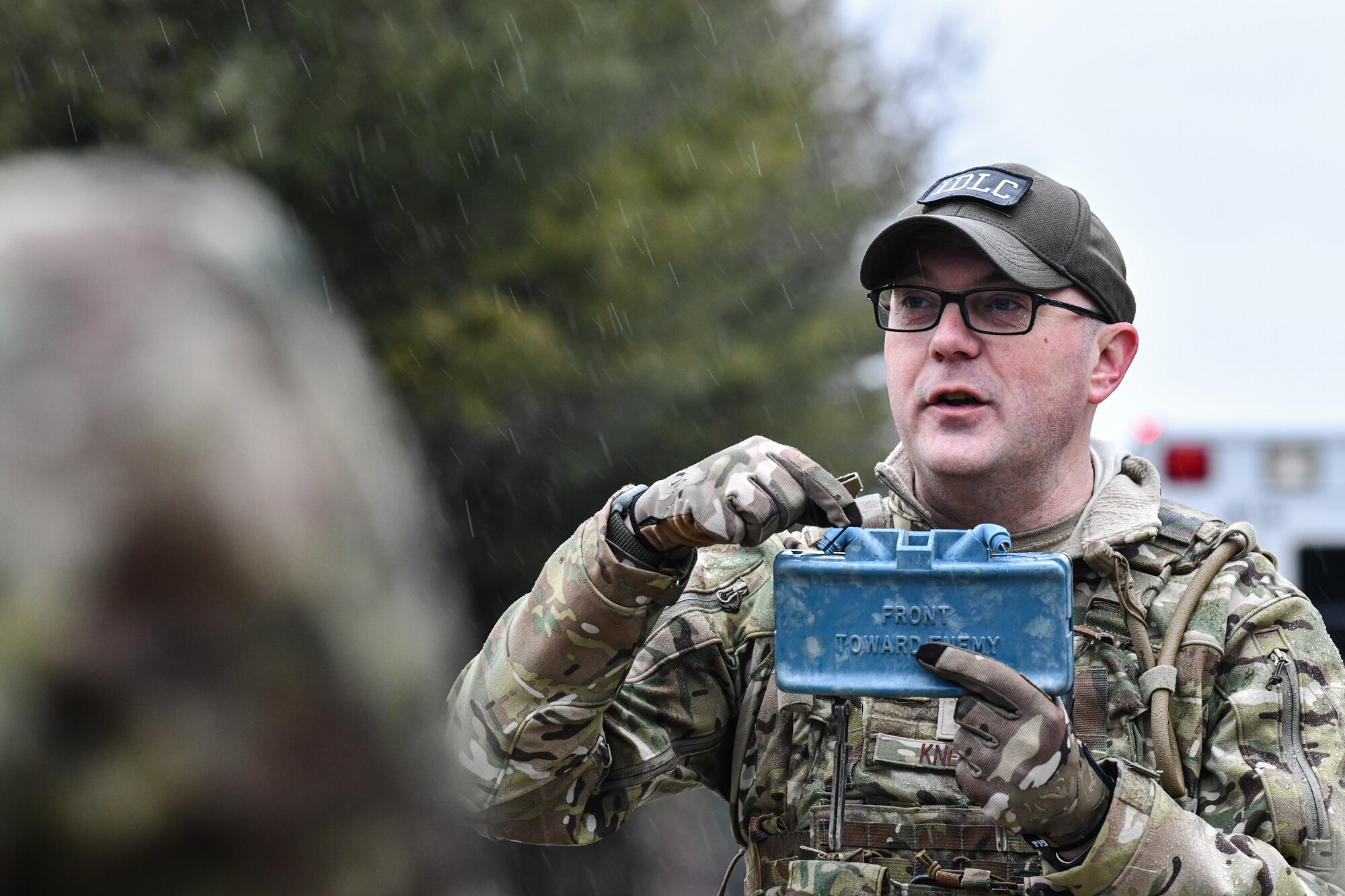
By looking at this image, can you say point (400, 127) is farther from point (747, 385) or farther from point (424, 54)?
point (747, 385)

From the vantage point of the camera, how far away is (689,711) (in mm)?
2934

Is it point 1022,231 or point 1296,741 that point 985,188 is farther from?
point 1296,741

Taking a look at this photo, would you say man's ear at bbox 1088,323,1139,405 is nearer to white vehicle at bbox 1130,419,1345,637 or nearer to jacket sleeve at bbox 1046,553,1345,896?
jacket sleeve at bbox 1046,553,1345,896

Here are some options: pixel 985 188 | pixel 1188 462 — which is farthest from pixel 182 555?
pixel 1188 462

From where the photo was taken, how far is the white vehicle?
7391 millimetres

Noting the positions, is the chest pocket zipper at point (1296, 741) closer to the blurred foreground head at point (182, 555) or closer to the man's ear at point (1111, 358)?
the man's ear at point (1111, 358)

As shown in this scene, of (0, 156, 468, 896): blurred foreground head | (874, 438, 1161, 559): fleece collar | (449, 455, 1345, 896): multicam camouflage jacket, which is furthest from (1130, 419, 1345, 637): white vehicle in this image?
(0, 156, 468, 896): blurred foreground head

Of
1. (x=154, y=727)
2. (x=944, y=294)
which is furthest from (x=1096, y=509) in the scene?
(x=154, y=727)

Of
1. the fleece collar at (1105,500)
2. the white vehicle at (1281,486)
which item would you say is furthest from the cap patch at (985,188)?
the white vehicle at (1281,486)

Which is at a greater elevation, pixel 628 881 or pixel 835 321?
pixel 835 321

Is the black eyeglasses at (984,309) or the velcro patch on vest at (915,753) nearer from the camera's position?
the velcro patch on vest at (915,753)

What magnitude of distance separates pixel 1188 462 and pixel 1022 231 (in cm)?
489

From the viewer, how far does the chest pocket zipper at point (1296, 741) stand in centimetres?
259

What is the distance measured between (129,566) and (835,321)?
12.6 metres
